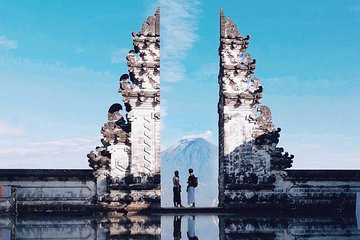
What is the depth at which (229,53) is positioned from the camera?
21156mm

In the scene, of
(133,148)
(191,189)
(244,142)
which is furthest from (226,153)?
(133,148)

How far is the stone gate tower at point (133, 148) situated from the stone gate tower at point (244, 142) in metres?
2.47

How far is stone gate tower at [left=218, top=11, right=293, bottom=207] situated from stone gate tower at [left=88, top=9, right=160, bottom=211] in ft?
8.10

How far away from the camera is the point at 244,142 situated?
67.1 feet

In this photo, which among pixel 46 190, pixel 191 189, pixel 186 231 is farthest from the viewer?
pixel 191 189

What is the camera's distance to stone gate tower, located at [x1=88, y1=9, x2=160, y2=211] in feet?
65.2

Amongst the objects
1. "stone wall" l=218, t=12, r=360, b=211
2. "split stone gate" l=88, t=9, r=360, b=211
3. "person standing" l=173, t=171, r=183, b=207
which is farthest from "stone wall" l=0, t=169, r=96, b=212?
"stone wall" l=218, t=12, r=360, b=211

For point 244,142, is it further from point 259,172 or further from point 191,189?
point 191,189

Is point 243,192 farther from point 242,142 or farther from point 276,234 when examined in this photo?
point 276,234

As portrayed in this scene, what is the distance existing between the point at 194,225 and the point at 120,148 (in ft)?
22.1

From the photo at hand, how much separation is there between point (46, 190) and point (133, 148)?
3.37 meters

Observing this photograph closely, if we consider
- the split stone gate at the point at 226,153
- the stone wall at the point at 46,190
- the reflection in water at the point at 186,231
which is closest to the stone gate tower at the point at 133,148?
the split stone gate at the point at 226,153

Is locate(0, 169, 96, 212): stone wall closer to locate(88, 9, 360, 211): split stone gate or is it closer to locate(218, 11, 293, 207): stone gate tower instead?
locate(88, 9, 360, 211): split stone gate

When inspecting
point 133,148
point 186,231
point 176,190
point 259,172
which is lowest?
point 186,231
